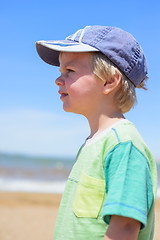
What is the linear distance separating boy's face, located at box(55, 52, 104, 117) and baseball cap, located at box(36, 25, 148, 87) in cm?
5

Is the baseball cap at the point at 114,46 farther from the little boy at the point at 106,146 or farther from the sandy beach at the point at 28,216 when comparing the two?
the sandy beach at the point at 28,216

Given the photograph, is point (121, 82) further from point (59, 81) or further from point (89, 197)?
point (89, 197)

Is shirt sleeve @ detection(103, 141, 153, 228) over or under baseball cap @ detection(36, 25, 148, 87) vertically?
under

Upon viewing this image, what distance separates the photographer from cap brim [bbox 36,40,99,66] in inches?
70.7

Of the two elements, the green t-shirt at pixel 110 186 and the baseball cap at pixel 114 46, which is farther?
the baseball cap at pixel 114 46

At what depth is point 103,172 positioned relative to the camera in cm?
160

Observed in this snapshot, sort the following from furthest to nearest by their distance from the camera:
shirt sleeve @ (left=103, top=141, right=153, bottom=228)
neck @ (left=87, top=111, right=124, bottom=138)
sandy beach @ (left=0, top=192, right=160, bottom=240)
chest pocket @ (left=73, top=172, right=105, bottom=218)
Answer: sandy beach @ (left=0, top=192, right=160, bottom=240) → neck @ (left=87, top=111, right=124, bottom=138) → chest pocket @ (left=73, top=172, right=105, bottom=218) → shirt sleeve @ (left=103, top=141, right=153, bottom=228)

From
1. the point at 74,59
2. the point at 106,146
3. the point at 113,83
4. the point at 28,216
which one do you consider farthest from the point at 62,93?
the point at 28,216

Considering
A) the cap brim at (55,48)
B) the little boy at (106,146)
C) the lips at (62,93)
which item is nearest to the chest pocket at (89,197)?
the little boy at (106,146)

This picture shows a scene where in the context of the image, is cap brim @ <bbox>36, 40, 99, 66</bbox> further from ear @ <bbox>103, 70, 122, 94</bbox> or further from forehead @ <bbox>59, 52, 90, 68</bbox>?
ear @ <bbox>103, 70, 122, 94</bbox>

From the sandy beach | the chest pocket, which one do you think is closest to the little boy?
the chest pocket

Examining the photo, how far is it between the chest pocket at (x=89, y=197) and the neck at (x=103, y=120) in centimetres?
26

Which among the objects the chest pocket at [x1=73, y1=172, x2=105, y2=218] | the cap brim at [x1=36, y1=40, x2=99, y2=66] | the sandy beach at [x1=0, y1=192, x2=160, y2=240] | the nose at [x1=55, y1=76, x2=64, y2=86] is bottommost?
the sandy beach at [x1=0, y1=192, x2=160, y2=240]

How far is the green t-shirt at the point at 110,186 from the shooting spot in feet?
4.79
